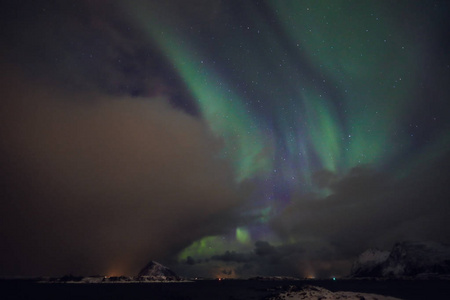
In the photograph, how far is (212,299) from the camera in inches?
4190

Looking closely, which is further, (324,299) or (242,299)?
(242,299)

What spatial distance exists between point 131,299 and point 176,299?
17698 mm

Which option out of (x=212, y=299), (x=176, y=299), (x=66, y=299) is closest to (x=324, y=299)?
(x=212, y=299)

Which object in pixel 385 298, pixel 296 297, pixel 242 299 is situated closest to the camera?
pixel 385 298

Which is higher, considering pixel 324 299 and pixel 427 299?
pixel 324 299

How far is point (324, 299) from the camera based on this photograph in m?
57.7

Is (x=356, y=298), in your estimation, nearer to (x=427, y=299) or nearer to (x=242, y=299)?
(x=242, y=299)

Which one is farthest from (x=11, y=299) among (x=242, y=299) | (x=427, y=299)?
(x=427, y=299)

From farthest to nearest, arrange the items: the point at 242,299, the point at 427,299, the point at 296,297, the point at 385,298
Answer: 1. the point at 427,299
2. the point at 242,299
3. the point at 296,297
4. the point at 385,298

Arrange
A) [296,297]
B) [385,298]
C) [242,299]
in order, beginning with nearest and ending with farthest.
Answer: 1. [385,298]
2. [296,297]
3. [242,299]

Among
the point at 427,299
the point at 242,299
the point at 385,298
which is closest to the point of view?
the point at 385,298

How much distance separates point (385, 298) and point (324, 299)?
39.7ft

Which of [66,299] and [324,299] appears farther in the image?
[66,299]

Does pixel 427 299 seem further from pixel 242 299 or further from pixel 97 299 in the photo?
pixel 97 299
